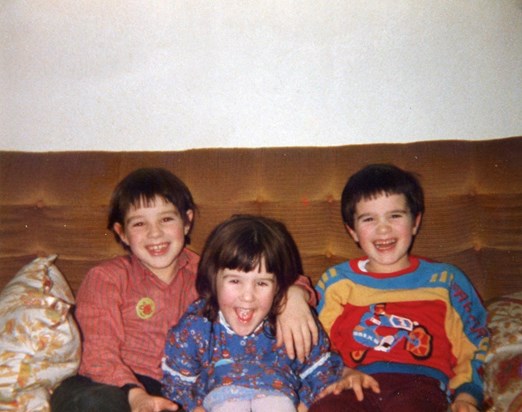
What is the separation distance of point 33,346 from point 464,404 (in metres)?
1.12

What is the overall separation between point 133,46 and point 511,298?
170 centimetres

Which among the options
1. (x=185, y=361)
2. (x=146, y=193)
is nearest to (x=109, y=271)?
(x=146, y=193)

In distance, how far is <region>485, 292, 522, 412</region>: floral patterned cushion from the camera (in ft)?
3.84

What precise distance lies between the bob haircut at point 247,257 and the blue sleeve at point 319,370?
0.45 feet

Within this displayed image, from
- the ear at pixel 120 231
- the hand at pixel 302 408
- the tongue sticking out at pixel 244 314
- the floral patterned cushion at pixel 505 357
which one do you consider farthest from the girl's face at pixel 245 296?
the floral patterned cushion at pixel 505 357

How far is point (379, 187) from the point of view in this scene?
1597mm

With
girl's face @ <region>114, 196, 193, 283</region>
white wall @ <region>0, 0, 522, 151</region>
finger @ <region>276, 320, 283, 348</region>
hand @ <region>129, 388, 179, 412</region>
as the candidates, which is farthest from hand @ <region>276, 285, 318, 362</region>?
white wall @ <region>0, 0, 522, 151</region>

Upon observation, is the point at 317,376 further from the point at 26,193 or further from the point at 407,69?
the point at 407,69

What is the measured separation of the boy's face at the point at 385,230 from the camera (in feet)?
5.13

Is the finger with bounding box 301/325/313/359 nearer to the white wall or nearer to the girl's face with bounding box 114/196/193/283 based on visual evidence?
the girl's face with bounding box 114/196/193/283

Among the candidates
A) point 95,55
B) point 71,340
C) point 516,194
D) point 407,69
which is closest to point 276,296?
point 71,340

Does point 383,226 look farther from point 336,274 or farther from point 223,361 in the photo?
point 223,361

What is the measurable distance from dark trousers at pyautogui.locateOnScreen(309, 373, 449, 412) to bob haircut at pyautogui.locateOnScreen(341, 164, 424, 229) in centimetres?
53

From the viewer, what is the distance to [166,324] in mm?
1562
